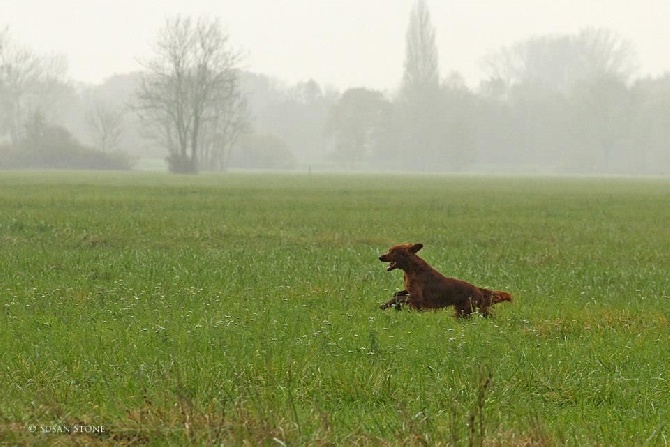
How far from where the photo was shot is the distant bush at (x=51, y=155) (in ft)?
323

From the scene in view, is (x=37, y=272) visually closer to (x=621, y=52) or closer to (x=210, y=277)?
(x=210, y=277)

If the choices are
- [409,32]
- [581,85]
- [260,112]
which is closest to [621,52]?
[581,85]

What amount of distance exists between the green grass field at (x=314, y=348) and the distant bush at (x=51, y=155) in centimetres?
8667

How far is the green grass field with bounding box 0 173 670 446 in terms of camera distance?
498cm

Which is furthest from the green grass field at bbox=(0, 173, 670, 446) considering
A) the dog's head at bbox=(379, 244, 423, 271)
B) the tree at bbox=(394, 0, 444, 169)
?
the tree at bbox=(394, 0, 444, 169)

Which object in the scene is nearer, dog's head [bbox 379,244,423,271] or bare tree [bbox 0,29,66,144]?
dog's head [bbox 379,244,423,271]

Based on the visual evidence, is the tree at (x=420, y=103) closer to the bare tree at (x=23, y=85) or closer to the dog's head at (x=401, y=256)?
the bare tree at (x=23, y=85)

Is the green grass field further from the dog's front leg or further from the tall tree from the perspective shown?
the tall tree

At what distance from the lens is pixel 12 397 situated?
5.63m

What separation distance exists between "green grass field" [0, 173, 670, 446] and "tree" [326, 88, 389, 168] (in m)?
127

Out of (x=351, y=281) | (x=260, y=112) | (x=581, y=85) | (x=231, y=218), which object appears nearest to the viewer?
(x=351, y=281)

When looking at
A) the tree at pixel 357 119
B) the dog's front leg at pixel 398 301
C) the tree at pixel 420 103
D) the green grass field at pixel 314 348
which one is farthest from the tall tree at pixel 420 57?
the dog's front leg at pixel 398 301

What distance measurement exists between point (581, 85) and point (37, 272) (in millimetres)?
137262

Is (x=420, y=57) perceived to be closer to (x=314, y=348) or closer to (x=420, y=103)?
(x=420, y=103)
